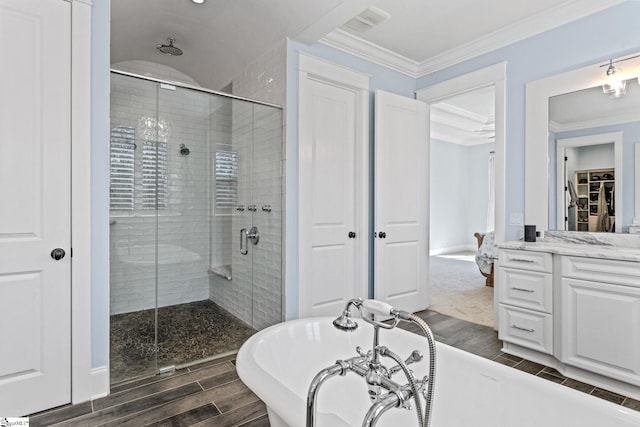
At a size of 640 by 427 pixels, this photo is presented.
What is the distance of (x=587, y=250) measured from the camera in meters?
2.39

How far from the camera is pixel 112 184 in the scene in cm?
238

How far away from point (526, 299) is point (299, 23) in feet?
9.24

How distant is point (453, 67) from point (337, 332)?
3.16 metres

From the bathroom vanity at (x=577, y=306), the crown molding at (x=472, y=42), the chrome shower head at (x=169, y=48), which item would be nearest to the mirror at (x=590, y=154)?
the bathroom vanity at (x=577, y=306)

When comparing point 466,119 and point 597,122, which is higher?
point 466,119

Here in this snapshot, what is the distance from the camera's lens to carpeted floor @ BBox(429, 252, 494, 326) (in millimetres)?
3801

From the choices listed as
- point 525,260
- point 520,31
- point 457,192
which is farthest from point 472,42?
point 457,192

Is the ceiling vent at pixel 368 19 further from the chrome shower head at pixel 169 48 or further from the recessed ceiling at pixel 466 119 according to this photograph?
the recessed ceiling at pixel 466 119

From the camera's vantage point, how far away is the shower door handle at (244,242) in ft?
10.3

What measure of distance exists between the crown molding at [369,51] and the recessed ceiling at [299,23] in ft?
0.18
